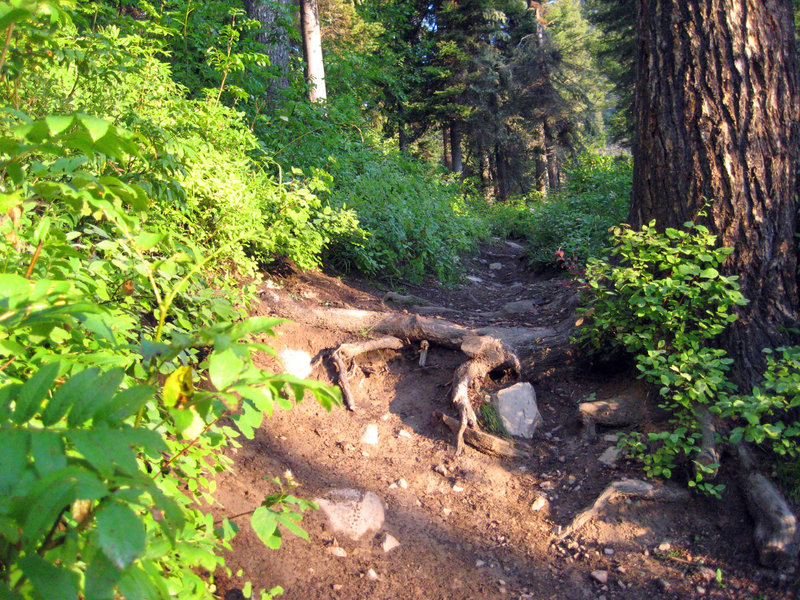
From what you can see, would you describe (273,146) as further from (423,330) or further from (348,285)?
(423,330)

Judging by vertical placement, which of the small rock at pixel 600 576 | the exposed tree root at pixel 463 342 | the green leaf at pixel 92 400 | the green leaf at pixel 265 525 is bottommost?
the small rock at pixel 600 576

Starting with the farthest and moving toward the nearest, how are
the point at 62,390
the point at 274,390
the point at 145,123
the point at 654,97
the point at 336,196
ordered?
1. the point at 336,196
2. the point at 654,97
3. the point at 145,123
4. the point at 274,390
5. the point at 62,390

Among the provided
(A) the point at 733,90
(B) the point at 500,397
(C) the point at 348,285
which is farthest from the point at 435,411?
(A) the point at 733,90

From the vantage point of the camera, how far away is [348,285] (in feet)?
20.3

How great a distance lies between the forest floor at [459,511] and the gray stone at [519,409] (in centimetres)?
10

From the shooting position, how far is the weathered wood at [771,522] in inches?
110

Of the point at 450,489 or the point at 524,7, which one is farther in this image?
the point at 524,7

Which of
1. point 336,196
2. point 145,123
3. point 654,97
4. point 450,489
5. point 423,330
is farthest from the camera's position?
point 336,196

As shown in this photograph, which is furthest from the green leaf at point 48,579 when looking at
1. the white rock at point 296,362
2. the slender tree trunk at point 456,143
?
the slender tree trunk at point 456,143

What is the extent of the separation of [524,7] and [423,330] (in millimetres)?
27740

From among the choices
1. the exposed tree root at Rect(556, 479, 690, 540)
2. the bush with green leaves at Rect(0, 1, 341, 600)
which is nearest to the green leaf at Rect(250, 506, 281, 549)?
the bush with green leaves at Rect(0, 1, 341, 600)

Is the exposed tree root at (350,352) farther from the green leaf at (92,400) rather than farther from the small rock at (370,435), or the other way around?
the green leaf at (92,400)

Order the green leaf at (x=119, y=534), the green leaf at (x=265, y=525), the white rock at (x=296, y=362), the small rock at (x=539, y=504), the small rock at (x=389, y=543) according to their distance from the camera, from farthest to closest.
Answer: the white rock at (x=296, y=362) → the small rock at (x=539, y=504) → the small rock at (x=389, y=543) → the green leaf at (x=265, y=525) → the green leaf at (x=119, y=534)

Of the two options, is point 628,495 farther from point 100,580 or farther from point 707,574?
point 100,580
